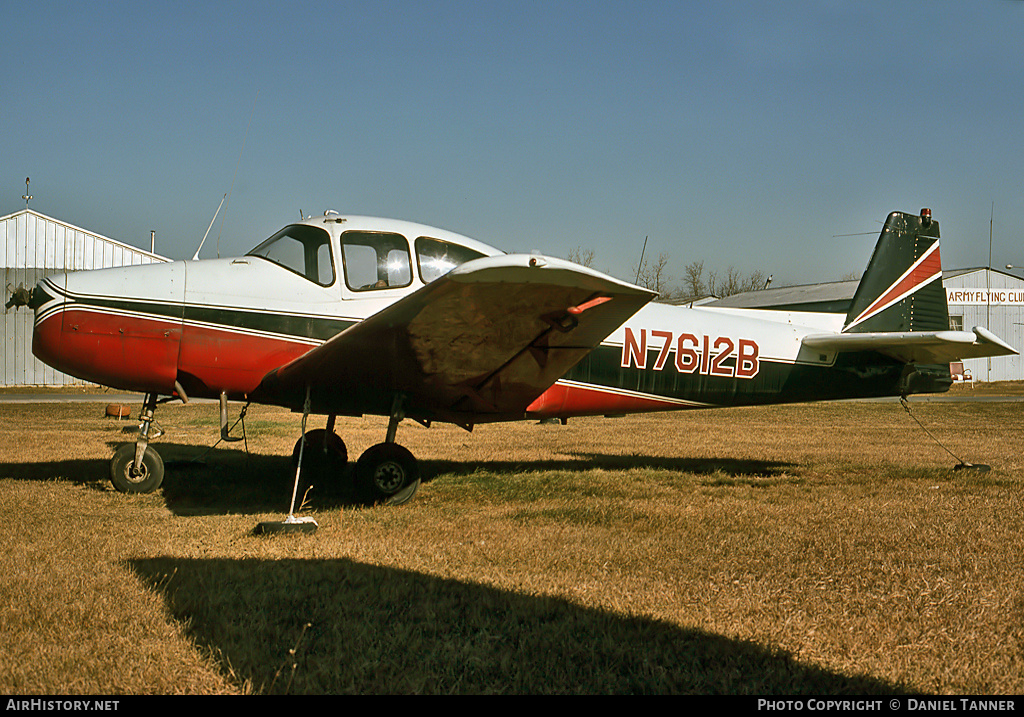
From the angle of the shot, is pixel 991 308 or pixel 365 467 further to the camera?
pixel 991 308

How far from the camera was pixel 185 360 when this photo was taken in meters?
5.93

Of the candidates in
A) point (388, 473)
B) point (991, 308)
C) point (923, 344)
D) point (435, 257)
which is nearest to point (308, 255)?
point (435, 257)

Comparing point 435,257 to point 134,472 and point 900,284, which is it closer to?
point 134,472

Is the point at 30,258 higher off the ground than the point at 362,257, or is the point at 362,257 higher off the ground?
the point at 30,258

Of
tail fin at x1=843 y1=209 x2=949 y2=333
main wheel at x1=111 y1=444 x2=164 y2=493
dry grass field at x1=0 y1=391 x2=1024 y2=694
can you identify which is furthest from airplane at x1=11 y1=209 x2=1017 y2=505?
dry grass field at x1=0 y1=391 x2=1024 y2=694

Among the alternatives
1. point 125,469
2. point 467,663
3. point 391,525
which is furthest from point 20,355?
point 467,663

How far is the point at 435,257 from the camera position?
6.19 m

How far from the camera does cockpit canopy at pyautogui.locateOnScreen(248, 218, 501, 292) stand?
6.09 metres

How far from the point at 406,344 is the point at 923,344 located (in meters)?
5.30

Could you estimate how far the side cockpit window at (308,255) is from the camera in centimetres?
609

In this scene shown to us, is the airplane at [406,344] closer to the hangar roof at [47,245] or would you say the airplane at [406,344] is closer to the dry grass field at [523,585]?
the dry grass field at [523,585]

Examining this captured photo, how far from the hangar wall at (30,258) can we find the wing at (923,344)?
24.7 m

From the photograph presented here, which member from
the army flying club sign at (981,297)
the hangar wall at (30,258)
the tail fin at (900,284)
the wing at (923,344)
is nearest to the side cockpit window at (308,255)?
the wing at (923,344)

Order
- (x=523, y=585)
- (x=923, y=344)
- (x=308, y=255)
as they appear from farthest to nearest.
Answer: (x=923, y=344) < (x=308, y=255) < (x=523, y=585)
